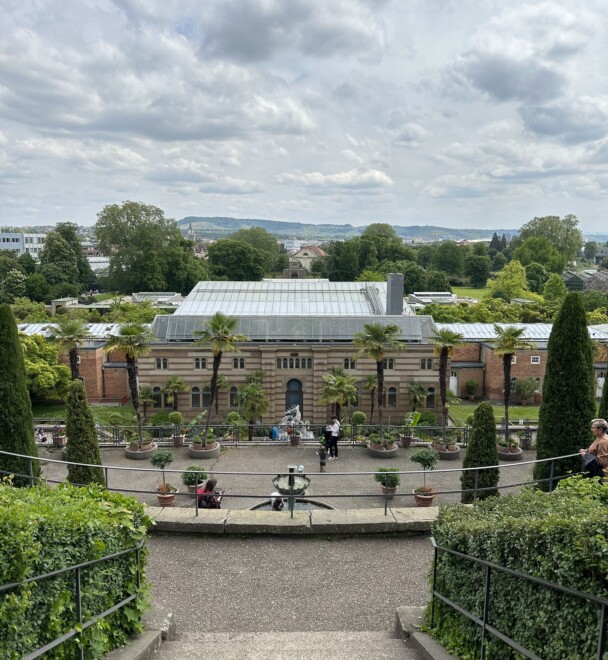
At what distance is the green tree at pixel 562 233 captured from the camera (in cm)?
12000

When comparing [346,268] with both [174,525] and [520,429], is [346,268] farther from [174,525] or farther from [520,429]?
[174,525]

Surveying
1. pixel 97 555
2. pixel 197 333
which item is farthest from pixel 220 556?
pixel 197 333

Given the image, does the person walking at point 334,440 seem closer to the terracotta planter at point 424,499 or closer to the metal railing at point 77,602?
the terracotta planter at point 424,499

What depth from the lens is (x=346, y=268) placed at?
101 meters

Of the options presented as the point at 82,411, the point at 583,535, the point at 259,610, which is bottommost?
the point at 259,610

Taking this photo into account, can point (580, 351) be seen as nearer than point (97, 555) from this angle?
No

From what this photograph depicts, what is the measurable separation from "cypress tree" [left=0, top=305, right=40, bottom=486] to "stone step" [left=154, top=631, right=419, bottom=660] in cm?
1002

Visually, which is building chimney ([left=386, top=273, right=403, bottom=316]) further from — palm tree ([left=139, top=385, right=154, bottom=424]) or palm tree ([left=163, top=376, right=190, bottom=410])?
palm tree ([left=139, top=385, right=154, bottom=424])

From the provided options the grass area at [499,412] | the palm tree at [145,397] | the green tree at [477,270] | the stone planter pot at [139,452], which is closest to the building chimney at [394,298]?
the grass area at [499,412]

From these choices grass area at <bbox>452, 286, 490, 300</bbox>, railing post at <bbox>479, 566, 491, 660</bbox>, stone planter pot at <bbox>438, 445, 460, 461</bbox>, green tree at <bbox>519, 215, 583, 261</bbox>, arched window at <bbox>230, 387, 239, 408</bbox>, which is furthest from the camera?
green tree at <bbox>519, 215, 583, 261</bbox>

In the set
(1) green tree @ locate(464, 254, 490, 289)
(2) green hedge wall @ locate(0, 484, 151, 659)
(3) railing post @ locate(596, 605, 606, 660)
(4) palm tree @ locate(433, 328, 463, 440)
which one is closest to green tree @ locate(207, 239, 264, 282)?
(1) green tree @ locate(464, 254, 490, 289)

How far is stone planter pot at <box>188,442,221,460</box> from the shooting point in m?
23.8

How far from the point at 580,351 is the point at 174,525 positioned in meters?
11.1

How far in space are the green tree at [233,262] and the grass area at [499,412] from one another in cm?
6005
